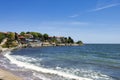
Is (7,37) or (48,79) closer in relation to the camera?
(48,79)

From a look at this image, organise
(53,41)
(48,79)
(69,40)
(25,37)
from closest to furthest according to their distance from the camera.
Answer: (48,79)
(25,37)
(53,41)
(69,40)

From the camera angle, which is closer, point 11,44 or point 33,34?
point 11,44

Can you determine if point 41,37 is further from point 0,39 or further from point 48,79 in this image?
point 48,79

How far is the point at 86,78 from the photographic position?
22.0 meters

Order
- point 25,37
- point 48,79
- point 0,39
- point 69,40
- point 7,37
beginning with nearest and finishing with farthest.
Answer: point 48,79
point 0,39
point 7,37
point 25,37
point 69,40

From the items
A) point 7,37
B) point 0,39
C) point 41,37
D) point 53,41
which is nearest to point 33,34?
point 41,37

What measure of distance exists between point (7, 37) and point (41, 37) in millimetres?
44159

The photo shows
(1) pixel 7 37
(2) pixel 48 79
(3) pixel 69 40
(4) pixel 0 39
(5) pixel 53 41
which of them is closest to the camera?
(2) pixel 48 79

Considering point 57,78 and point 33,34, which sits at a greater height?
point 33,34

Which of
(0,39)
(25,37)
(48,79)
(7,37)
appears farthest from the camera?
(25,37)

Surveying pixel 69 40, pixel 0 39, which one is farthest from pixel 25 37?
pixel 69 40

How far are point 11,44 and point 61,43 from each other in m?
74.0

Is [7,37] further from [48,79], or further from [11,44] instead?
[48,79]

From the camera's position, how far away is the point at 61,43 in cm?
18725
